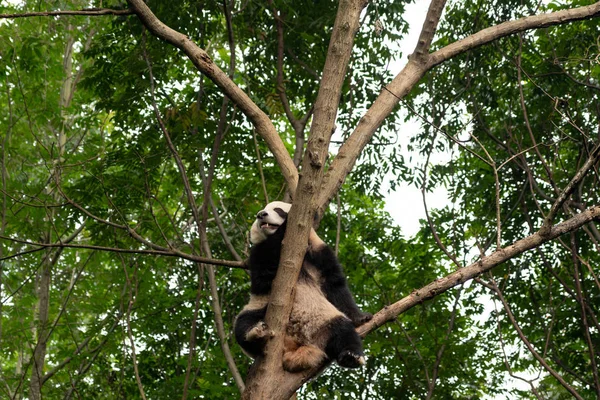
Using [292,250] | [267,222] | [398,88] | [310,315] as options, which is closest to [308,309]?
[310,315]

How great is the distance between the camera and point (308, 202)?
377 centimetres

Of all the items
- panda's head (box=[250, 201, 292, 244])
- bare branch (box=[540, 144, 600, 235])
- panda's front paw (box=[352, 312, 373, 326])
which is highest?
panda's head (box=[250, 201, 292, 244])

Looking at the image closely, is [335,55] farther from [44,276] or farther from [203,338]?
[44,276]

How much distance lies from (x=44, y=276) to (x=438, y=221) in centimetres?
634

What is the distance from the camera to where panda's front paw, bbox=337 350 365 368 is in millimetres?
4410

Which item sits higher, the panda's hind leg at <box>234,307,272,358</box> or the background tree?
the background tree

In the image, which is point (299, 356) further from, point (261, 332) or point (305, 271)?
point (305, 271)

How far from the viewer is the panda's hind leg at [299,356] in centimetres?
407

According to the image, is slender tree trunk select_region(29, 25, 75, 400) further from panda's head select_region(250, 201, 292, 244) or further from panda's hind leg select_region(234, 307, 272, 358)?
panda's hind leg select_region(234, 307, 272, 358)

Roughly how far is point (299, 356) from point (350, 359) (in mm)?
426

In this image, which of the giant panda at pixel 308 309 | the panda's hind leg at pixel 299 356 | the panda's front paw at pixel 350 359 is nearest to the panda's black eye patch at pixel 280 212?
the giant panda at pixel 308 309

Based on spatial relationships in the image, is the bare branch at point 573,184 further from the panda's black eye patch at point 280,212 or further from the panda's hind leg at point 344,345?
the panda's black eye patch at point 280,212

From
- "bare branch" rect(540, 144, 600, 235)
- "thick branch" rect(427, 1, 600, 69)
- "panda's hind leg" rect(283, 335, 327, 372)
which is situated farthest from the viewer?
"thick branch" rect(427, 1, 600, 69)

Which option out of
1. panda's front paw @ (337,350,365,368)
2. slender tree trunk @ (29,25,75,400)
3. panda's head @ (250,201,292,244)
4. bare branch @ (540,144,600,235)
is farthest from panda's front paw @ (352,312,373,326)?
slender tree trunk @ (29,25,75,400)
